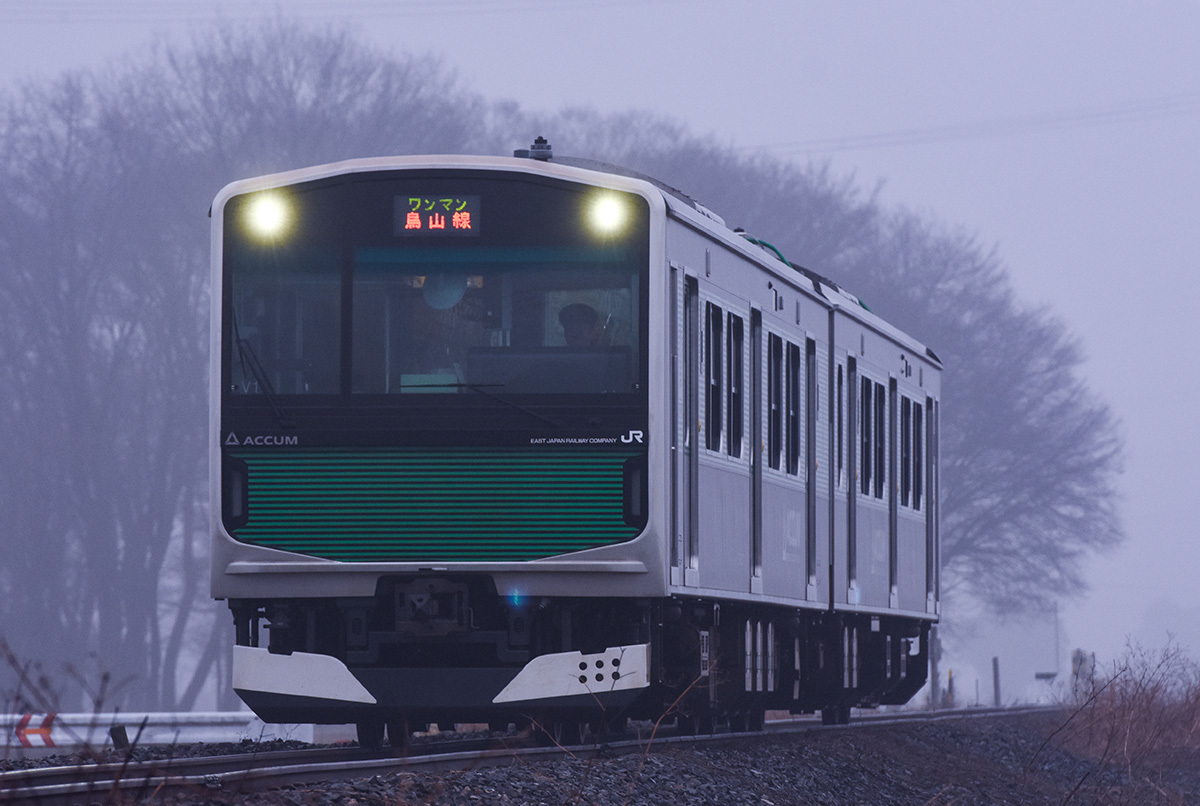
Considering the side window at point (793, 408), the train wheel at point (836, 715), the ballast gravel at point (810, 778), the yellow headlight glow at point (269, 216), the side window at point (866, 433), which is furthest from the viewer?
the train wheel at point (836, 715)

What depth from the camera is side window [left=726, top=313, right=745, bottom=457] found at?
12930mm

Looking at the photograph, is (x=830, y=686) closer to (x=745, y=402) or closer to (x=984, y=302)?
(x=745, y=402)

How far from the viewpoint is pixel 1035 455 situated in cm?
4125

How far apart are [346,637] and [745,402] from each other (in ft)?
10.4

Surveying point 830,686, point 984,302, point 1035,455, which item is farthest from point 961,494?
point 830,686

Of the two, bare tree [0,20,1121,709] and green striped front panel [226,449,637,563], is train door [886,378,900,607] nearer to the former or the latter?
green striped front panel [226,449,637,563]

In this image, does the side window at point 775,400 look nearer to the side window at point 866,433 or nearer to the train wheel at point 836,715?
the side window at point 866,433

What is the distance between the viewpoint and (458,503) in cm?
1104

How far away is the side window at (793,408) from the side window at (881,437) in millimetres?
2850

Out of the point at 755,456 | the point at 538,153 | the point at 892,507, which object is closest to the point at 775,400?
the point at 755,456

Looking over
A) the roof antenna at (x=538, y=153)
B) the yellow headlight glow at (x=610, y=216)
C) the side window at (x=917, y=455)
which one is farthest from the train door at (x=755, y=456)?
the side window at (x=917, y=455)

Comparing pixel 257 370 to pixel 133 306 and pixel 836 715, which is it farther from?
pixel 133 306

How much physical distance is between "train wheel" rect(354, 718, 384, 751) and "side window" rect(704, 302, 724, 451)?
248cm

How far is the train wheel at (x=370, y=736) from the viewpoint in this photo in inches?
483
